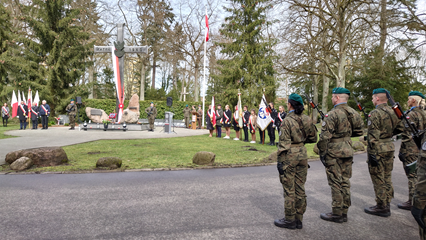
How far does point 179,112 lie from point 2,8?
20.7 m

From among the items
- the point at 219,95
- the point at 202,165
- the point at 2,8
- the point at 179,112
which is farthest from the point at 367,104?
the point at 2,8

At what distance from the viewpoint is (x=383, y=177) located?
4535 mm

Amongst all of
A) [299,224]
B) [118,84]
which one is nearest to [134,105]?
[118,84]

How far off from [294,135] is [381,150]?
1.79 metres

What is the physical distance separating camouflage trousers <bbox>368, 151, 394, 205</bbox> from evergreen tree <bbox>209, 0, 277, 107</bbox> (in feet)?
76.7

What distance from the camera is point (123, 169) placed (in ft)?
23.9

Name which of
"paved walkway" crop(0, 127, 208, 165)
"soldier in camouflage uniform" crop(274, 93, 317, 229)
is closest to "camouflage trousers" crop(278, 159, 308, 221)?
"soldier in camouflage uniform" crop(274, 93, 317, 229)

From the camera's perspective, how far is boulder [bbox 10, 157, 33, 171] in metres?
6.92

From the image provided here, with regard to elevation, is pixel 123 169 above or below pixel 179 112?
below

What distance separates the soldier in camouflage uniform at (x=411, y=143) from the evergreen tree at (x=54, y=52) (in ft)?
87.2

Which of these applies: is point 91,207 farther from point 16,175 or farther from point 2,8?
point 2,8

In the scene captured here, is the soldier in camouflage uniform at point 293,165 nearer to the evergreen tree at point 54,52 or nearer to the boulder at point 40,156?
the boulder at point 40,156

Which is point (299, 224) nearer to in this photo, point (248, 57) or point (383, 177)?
point (383, 177)

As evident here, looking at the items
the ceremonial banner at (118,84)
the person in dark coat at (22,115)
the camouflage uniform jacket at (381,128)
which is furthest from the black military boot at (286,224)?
the person in dark coat at (22,115)
